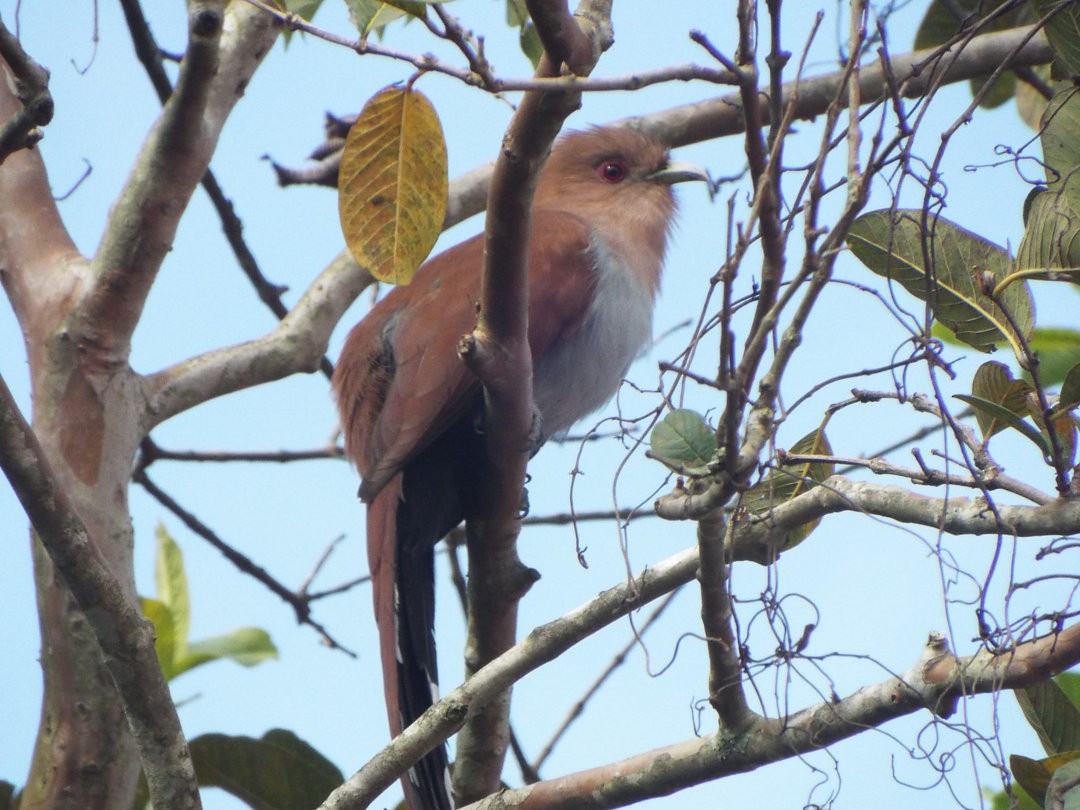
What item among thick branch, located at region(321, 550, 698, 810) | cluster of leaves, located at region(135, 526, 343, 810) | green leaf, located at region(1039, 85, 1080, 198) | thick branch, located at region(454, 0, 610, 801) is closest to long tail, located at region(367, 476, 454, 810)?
thick branch, located at region(454, 0, 610, 801)

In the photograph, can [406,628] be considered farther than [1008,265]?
Yes

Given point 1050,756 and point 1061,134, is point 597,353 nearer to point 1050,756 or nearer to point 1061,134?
point 1061,134

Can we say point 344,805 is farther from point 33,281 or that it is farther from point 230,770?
point 33,281

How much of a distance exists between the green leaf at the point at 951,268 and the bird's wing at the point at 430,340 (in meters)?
1.34

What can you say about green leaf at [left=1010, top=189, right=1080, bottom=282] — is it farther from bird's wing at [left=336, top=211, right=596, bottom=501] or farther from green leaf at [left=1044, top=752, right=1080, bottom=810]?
bird's wing at [left=336, top=211, right=596, bottom=501]

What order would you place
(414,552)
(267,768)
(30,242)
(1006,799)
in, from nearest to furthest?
(1006,799) < (267,768) < (414,552) < (30,242)

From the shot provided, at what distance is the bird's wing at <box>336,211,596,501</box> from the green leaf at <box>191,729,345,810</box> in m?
0.70

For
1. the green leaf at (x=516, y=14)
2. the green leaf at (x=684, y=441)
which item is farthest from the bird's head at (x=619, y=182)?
the green leaf at (x=684, y=441)

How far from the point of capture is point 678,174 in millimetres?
4816

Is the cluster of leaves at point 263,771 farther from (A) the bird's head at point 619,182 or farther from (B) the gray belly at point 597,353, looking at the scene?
(A) the bird's head at point 619,182

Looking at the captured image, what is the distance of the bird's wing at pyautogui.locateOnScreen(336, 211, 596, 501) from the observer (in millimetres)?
3477

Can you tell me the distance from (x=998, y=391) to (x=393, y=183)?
1.15 metres

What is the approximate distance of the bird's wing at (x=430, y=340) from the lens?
11.4ft

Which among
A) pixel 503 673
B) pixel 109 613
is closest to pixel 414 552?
pixel 503 673
